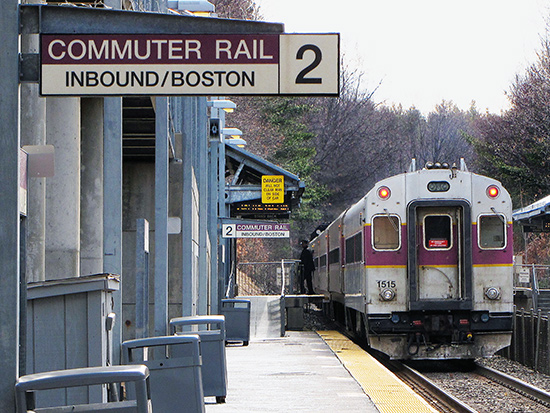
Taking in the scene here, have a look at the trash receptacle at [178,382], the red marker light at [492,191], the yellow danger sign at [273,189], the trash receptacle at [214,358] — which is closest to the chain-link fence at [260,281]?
the yellow danger sign at [273,189]

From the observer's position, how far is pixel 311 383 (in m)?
11.2

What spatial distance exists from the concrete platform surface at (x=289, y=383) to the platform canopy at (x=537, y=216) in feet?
25.8

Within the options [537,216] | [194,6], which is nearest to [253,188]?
[537,216]

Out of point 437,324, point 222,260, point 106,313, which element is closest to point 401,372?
point 437,324

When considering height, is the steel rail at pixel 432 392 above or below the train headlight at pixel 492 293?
below

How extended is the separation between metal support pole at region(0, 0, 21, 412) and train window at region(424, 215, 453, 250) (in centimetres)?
1219

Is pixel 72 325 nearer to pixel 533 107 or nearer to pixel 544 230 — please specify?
Result: pixel 544 230

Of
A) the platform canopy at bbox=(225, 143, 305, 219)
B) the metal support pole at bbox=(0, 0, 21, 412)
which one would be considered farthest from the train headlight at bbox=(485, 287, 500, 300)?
the metal support pole at bbox=(0, 0, 21, 412)

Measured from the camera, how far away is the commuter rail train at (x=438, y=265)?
15.6 metres

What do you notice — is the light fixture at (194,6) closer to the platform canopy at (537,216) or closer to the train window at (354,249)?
the train window at (354,249)

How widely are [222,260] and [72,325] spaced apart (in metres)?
16.7

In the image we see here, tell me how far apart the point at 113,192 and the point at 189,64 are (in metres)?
2.53

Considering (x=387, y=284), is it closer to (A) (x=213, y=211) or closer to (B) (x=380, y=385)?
(B) (x=380, y=385)

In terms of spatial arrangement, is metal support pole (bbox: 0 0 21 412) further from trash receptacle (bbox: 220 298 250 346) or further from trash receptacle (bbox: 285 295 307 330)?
trash receptacle (bbox: 285 295 307 330)
